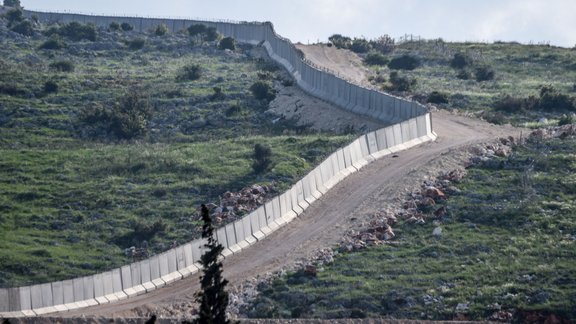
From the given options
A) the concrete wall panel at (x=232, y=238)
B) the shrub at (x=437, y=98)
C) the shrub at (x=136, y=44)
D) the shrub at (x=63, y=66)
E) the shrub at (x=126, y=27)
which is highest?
the shrub at (x=126, y=27)

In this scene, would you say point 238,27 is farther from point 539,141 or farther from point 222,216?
point 222,216

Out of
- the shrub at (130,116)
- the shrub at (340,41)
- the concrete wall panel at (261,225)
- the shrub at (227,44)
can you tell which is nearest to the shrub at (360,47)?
the shrub at (340,41)

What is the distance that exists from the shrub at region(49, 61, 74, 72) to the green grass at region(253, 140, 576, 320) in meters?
46.3

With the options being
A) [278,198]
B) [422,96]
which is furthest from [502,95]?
[278,198]

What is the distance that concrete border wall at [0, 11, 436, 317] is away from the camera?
5147 centimetres

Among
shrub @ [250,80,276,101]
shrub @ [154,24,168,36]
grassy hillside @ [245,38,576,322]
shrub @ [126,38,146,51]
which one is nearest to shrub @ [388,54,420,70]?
shrub @ [250,80,276,101]

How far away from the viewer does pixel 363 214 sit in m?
64.8

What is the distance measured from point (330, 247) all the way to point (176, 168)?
1648 centimetres

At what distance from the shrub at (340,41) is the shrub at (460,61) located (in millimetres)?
12660

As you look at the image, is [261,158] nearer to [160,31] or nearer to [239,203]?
[239,203]

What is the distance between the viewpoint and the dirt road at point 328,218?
55.0 meters

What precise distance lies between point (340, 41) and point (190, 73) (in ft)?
77.2

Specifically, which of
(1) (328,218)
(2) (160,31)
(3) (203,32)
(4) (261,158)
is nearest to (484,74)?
(3) (203,32)

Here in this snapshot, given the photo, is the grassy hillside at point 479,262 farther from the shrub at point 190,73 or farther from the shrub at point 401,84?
the shrub at point 190,73
